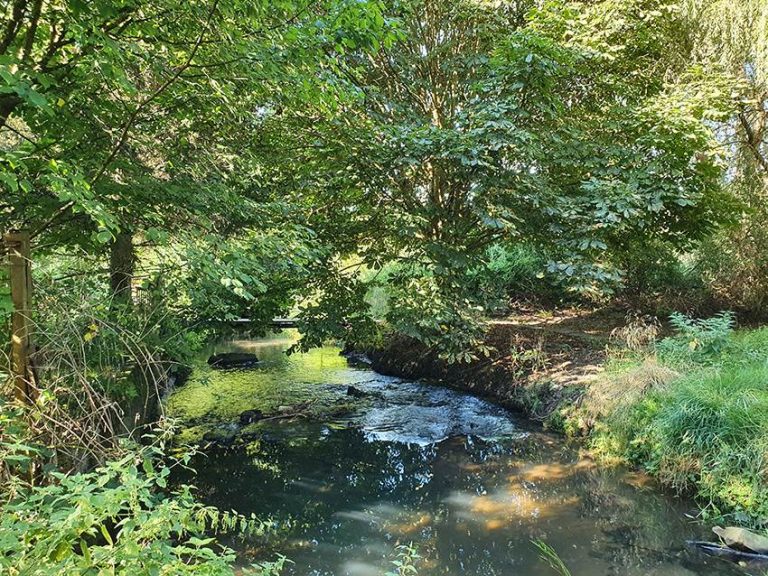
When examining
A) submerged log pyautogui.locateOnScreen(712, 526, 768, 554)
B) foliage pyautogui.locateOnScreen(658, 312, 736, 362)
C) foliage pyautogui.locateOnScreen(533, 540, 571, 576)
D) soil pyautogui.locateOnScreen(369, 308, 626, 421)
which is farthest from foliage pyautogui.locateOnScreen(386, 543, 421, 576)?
foliage pyautogui.locateOnScreen(658, 312, 736, 362)

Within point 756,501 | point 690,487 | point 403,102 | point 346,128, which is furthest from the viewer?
point 403,102

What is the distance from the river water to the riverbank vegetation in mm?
592

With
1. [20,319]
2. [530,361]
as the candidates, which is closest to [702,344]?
[530,361]

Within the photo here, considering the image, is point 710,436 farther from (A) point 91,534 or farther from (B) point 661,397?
(A) point 91,534

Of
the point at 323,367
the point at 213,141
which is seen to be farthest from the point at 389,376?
the point at 213,141

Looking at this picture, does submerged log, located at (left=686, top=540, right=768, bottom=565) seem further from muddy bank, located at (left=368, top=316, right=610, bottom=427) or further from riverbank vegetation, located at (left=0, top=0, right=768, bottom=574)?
muddy bank, located at (left=368, top=316, right=610, bottom=427)

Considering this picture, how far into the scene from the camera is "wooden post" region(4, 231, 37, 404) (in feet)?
7.93

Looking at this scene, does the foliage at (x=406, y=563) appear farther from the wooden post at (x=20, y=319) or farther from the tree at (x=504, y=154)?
the tree at (x=504, y=154)

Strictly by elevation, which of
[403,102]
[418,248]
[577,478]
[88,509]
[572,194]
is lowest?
[577,478]

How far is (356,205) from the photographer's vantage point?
7.27 metres

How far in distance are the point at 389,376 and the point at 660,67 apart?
719 cm

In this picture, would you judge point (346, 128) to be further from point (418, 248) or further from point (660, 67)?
point (660, 67)

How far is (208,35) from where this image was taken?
122 inches

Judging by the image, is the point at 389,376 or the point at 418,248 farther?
the point at 389,376
